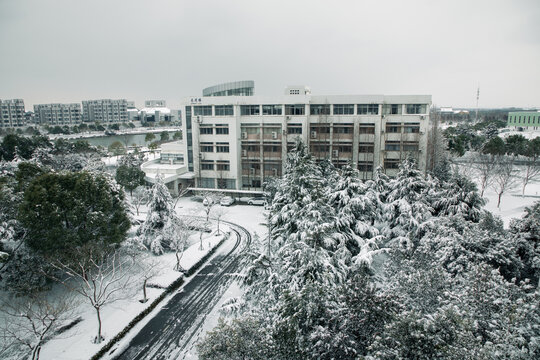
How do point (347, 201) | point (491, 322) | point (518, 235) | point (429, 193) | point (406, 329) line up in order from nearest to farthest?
point (406, 329) → point (491, 322) → point (518, 235) → point (347, 201) → point (429, 193)

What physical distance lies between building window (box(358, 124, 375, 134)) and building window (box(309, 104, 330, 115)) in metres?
5.21

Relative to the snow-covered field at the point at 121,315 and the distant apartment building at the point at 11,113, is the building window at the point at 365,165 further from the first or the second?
the distant apartment building at the point at 11,113

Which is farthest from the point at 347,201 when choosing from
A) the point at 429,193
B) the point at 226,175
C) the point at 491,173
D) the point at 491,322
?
the point at 491,173

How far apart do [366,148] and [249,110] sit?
18.1m

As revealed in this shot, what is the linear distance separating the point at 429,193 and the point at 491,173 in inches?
1081

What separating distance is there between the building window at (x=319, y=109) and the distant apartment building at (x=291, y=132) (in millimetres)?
141

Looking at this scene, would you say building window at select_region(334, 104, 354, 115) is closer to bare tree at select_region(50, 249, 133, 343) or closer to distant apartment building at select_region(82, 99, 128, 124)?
bare tree at select_region(50, 249, 133, 343)

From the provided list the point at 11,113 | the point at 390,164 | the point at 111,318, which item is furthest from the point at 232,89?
the point at 11,113

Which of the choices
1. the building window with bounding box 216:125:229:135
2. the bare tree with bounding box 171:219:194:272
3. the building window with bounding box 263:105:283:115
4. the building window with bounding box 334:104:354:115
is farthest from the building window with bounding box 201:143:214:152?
the bare tree with bounding box 171:219:194:272

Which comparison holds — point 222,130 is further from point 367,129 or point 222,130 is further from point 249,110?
point 367,129

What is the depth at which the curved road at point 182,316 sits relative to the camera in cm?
1866

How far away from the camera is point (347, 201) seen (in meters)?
23.7

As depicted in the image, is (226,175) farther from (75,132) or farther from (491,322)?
(75,132)

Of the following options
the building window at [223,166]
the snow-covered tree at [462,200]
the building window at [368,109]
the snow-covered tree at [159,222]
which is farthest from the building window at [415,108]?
the snow-covered tree at [159,222]
